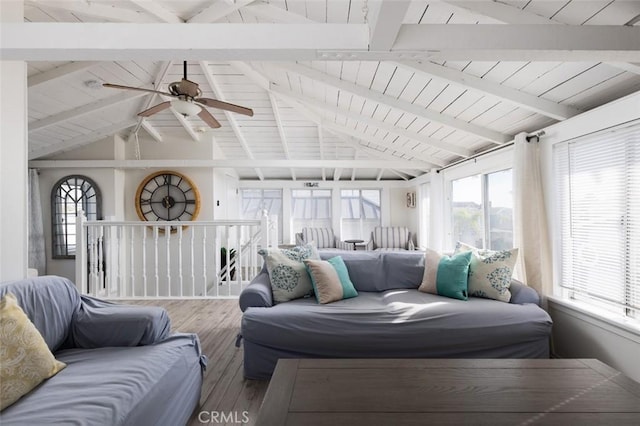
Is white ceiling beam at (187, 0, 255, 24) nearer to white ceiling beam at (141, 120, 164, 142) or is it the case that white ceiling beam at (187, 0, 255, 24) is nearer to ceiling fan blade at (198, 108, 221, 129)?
ceiling fan blade at (198, 108, 221, 129)

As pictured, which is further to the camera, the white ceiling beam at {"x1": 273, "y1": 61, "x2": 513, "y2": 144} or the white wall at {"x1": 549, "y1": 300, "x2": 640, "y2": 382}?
the white ceiling beam at {"x1": 273, "y1": 61, "x2": 513, "y2": 144}

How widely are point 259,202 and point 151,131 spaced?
2913 millimetres

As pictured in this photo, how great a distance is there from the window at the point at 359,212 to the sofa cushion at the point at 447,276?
4910mm

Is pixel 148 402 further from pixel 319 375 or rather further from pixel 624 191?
pixel 624 191

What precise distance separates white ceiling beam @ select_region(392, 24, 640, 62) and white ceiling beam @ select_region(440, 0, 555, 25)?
0.92 ft

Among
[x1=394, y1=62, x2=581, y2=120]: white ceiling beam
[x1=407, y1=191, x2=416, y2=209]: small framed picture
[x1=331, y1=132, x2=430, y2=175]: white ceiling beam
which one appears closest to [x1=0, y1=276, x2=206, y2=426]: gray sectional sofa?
[x1=394, y1=62, x2=581, y2=120]: white ceiling beam

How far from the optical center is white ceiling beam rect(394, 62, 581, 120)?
249 centimetres

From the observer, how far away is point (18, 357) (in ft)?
4.36

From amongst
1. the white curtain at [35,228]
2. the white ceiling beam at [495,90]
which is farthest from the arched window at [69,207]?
the white ceiling beam at [495,90]

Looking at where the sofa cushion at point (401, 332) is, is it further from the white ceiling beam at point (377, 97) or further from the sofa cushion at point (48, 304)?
the white ceiling beam at point (377, 97)

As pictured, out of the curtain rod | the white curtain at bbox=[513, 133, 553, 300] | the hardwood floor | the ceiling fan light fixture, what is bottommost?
the hardwood floor

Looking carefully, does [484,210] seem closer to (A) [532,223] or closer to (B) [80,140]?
(A) [532,223]

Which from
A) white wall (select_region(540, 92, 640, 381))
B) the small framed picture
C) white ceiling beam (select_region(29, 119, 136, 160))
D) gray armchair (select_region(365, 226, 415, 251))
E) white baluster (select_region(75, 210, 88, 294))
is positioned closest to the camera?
white wall (select_region(540, 92, 640, 381))

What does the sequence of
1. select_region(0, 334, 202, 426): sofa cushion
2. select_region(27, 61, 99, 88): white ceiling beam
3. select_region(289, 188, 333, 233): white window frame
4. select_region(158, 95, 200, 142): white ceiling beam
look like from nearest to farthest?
select_region(0, 334, 202, 426): sofa cushion → select_region(27, 61, 99, 88): white ceiling beam → select_region(158, 95, 200, 142): white ceiling beam → select_region(289, 188, 333, 233): white window frame
